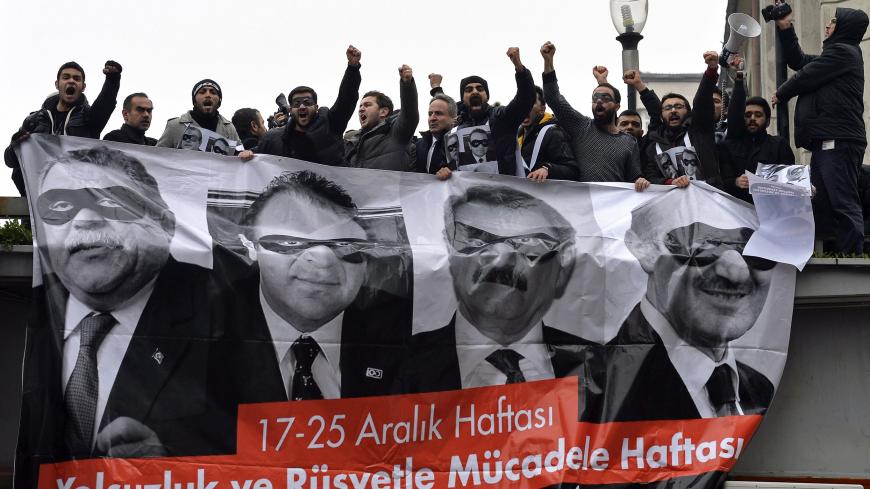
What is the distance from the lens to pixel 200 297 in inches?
369

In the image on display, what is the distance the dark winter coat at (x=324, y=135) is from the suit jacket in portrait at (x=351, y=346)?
163 cm

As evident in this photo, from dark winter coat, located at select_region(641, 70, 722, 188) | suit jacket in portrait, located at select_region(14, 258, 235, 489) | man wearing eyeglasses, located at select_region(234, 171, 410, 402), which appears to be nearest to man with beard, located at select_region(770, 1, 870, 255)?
dark winter coat, located at select_region(641, 70, 722, 188)

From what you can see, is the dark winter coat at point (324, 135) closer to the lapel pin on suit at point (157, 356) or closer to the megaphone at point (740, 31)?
the lapel pin on suit at point (157, 356)

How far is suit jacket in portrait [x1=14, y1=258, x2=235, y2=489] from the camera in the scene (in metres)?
8.80

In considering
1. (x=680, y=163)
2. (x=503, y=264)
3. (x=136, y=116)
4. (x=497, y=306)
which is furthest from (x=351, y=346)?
(x=680, y=163)

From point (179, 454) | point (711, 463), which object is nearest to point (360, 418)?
point (179, 454)

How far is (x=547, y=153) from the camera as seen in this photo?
11.2 metres

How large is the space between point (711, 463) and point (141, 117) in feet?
17.5

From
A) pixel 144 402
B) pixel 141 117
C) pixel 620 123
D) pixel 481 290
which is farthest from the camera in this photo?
pixel 620 123

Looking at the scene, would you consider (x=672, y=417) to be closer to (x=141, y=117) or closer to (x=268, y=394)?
(x=268, y=394)

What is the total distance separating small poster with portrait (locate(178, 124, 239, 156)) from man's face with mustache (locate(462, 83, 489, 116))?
77.3 inches

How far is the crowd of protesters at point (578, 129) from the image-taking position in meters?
10.8

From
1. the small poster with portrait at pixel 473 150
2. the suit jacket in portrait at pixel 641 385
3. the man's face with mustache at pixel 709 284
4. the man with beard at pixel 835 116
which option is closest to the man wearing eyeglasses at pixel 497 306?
the suit jacket in portrait at pixel 641 385

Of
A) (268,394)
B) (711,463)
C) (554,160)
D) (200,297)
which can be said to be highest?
(554,160)
